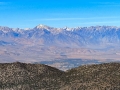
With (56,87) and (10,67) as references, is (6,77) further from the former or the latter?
(56,87)

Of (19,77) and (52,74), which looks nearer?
(19,77)

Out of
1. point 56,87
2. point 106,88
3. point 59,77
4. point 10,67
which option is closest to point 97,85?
point 106,88

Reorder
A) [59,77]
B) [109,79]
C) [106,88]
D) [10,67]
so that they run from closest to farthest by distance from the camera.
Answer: [106,88] → [109,79] → [59,77] → [10,67]

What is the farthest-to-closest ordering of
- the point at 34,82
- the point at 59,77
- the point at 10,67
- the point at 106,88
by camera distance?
the point at 10,67
the point at 59,77
the point at 34,82
the point at 106,88

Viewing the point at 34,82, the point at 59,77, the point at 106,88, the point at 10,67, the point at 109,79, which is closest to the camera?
the point at 106,88

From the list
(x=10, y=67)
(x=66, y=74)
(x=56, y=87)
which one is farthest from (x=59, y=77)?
(x=10, y=67)

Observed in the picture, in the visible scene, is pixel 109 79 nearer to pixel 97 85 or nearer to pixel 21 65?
pixel 97 85
